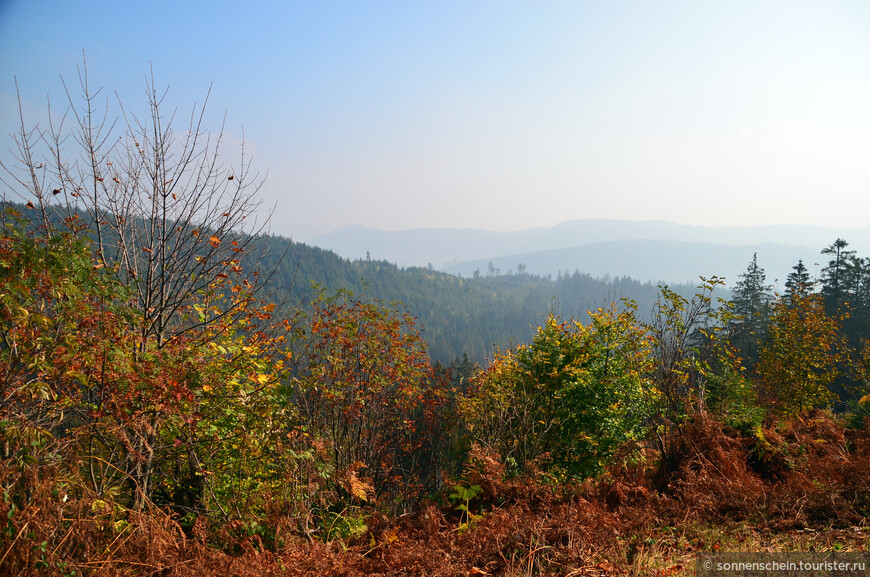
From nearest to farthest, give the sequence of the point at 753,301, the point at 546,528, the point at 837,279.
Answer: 1. the point at 546,528
2. the point at 837,279
3. the point at 753,301

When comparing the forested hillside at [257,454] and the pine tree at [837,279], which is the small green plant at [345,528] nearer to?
the forested hillside at [257,454]

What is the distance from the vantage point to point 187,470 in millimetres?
6043

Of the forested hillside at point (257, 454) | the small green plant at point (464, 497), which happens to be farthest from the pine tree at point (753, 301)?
the small green plant at point (464, 497)

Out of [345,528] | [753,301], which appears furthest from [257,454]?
[753,301]

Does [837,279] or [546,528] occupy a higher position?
[837,279]

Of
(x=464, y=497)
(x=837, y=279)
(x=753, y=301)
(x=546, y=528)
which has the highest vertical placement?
(x=837, y=279)

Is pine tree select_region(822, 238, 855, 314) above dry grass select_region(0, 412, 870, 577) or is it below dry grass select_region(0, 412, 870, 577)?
above

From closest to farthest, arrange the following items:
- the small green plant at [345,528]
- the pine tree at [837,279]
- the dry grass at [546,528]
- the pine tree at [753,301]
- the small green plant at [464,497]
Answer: the dry grass at [546,528], the small green plant at [345,528], the small green plant at [464,497], the pine tree at [837,279], the pine tree at [753,301]

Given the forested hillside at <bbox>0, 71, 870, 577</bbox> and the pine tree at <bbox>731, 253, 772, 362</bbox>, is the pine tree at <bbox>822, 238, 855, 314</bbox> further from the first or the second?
the forested hillside at <bbox>0, 71, 870, 577</bbox>

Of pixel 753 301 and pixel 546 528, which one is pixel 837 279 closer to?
pixel 753 301

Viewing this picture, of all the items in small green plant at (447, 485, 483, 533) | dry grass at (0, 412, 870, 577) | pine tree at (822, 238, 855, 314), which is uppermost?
pine tree at (822, 238, 855, 314)

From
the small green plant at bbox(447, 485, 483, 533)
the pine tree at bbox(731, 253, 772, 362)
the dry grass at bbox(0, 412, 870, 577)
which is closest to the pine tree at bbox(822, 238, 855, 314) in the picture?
the pine tree at bbox(731, 253, 772, 362)

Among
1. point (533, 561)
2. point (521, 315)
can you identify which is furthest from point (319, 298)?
point (521, 315)

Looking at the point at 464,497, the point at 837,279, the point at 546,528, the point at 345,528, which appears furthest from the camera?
the point at 837,279
